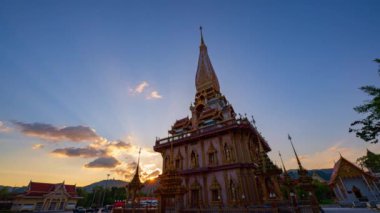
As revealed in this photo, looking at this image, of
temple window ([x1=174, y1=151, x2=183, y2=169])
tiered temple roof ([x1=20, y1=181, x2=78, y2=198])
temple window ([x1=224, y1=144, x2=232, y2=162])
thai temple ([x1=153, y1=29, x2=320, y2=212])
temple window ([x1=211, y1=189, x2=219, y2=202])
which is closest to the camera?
thai temple ([x1=153, y1=29, x2=320, y2=212])

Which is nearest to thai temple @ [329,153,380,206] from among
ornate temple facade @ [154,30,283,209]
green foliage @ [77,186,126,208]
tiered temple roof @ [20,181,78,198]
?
ornate temple facade @ [154,30,283,209]

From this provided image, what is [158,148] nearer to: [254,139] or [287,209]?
[254,139]

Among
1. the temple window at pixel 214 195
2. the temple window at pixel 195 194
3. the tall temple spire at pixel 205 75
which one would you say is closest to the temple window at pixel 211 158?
the temple window at pixel 195 194

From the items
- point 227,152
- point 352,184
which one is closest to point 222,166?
point 227,152

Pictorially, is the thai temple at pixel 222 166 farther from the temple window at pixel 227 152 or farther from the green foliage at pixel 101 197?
the green foliage at pixel 101 197

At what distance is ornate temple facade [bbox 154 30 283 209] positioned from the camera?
17023 mm

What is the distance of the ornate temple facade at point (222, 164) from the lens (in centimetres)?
1702

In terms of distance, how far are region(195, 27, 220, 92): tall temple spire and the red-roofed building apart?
43745mm

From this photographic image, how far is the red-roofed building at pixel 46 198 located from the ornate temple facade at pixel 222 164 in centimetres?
3613

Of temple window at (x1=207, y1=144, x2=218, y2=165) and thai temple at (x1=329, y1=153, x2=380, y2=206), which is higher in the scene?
temple window at (x1=207, y1=144, x2=218, y2=165)

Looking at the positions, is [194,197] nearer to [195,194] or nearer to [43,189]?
[195,194]

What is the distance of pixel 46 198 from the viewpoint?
4094cm

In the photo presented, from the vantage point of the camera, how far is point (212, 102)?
2966cm

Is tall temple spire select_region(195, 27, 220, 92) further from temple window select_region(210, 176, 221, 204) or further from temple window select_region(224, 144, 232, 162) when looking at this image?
temple window select_region(210, 176, 221, 204)
